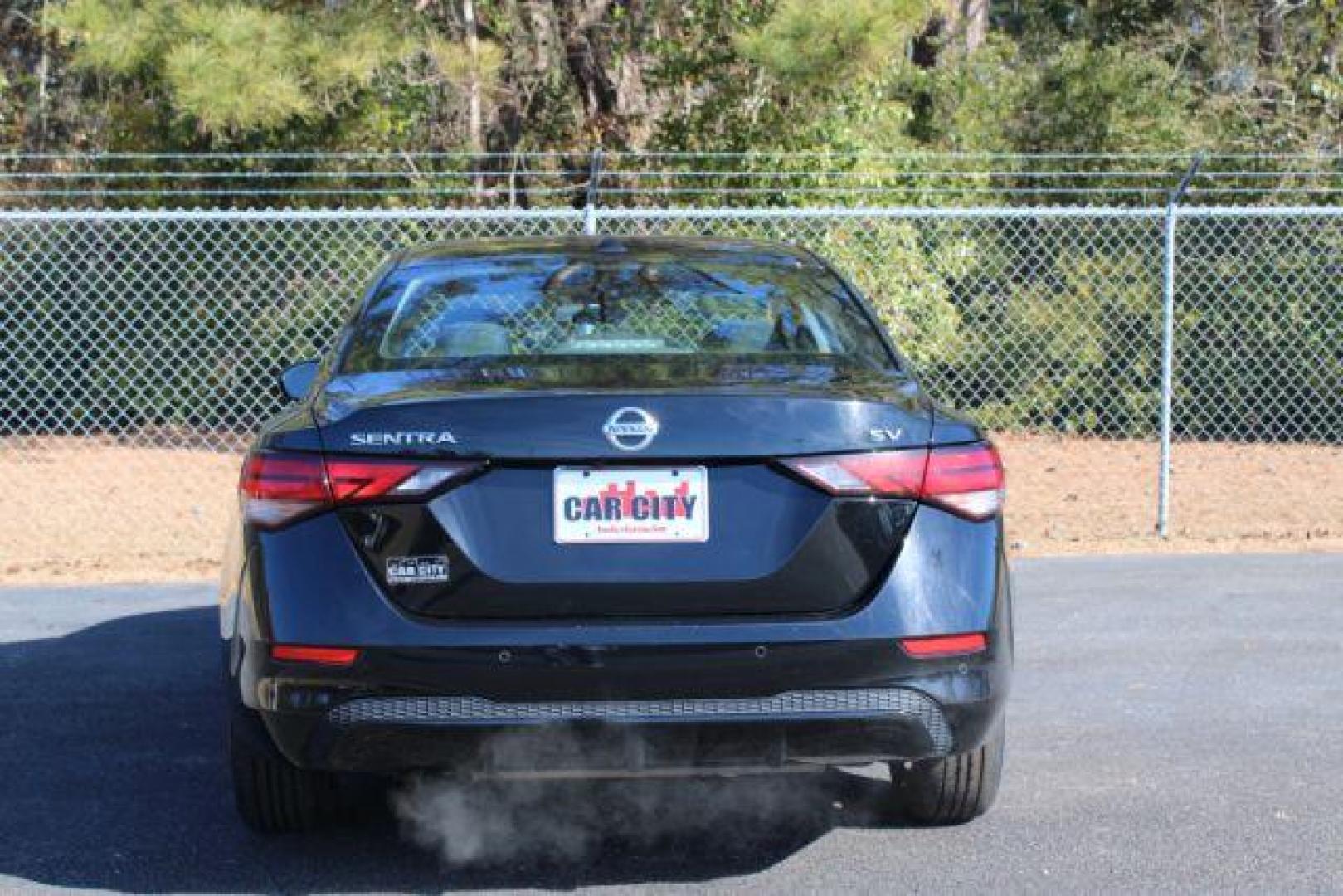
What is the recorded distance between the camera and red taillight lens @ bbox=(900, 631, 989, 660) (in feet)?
13.7

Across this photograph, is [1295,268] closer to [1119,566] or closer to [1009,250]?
[1009,250]

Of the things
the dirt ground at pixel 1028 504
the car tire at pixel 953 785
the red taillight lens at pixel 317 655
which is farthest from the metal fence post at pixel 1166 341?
the red taillight lens at pixel 317 655

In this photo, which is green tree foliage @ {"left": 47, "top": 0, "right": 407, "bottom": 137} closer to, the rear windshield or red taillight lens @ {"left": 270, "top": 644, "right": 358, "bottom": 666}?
the rear windshield

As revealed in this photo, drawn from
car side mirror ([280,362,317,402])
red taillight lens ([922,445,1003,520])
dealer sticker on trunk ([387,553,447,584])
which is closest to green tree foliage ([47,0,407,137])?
car side mirror ([280,362,317,402])

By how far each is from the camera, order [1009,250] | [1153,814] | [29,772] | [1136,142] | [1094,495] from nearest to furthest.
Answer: [1153,814]
[29,772]
[1094,495]
[1009,250]
[1136,142]

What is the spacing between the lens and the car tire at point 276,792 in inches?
183

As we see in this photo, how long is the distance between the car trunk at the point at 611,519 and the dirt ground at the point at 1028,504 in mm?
5668

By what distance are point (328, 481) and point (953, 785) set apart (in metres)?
1.78

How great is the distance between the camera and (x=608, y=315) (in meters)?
5.03

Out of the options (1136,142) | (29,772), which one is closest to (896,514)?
(29,772)

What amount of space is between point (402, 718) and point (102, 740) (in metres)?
2.27

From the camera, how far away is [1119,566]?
30.9 ft

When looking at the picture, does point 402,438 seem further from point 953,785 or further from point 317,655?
point 953,785

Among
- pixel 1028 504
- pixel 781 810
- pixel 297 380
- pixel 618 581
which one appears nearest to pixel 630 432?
pixel 618 581
